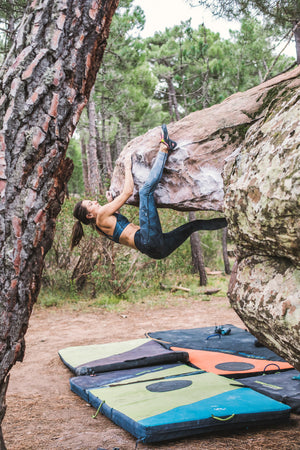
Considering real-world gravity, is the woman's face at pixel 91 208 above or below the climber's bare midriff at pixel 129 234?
above

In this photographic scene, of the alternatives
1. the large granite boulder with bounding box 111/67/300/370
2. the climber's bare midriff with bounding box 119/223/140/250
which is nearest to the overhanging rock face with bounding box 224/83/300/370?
the large granite boulder with bounding box 111/67/300/370

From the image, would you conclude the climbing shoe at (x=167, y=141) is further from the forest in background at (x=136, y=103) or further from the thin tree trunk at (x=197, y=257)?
the thin tree trunk at (x=197, y=257)

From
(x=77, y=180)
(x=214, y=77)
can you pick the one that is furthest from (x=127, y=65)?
(x=77, y=180)

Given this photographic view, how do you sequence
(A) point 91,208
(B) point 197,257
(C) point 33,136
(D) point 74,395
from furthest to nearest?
(B) point 197,257 < (D) point 74,395 < (A) point 91,208 < (C) point 33,136

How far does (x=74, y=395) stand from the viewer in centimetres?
429

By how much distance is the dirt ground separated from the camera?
3109 mm

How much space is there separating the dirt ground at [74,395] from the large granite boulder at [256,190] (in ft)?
3.39

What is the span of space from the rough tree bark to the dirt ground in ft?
3.90

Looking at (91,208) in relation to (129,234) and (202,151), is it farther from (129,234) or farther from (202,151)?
(202,151)

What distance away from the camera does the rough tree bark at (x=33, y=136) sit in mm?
2084

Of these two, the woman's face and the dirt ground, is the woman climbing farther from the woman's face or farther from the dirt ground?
the dirt ground

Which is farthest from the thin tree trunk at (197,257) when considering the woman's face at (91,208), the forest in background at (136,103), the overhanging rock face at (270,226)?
the overhanging rock face at (270,226)

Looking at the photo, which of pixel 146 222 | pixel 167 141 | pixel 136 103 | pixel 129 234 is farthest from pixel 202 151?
pixel 136 103

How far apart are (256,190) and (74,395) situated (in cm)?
298
